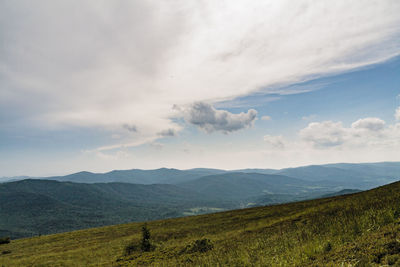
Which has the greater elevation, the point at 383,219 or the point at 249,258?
the point at 383,219

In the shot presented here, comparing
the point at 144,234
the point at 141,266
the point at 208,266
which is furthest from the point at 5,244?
the point at 208,266

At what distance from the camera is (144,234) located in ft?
86.6

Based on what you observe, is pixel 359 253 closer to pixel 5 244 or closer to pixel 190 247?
pixel 190 247

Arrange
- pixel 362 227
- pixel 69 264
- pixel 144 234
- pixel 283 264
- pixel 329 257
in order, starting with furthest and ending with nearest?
1. pixel 69 264
2. pixel 144 234
3. pixel 362 227
4. pixel 283 264
5. pixel 329 257

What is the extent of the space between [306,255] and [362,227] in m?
4.63

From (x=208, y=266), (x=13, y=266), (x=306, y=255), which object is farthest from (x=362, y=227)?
(x=13, y=266)

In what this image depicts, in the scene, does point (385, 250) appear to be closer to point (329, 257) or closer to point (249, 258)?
point (329, 257)

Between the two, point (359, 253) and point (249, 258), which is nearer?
point (359, 253)

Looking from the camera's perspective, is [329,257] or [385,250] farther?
[329,257]

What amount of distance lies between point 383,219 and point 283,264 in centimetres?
707

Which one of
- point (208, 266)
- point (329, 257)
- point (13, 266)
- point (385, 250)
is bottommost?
point (13, 266)

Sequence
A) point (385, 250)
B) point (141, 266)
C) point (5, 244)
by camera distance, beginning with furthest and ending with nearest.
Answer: point (5, 244)
point (141, 266)
point (385, 250)

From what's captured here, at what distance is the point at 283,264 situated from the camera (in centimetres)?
941

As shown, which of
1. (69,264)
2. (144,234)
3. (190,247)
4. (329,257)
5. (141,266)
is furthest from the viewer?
(69,264)
